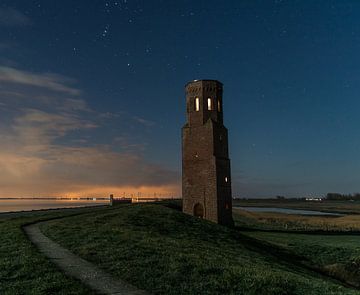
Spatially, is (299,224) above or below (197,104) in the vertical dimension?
below

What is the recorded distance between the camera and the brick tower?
47250mm

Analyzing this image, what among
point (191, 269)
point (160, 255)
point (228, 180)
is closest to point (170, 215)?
point (228, 180)

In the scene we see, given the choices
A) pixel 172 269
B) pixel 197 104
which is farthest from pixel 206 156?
pixel 172 269

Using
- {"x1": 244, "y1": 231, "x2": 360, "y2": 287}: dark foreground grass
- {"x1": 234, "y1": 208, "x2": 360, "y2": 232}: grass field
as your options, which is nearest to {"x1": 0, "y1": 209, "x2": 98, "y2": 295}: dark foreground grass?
{"x1": 244, "y1": 231, "x2": 360, "y2": 287}: dark foreground grass

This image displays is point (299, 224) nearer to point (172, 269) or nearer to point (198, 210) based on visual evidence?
point (198, 210)

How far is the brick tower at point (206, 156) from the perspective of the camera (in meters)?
47.2

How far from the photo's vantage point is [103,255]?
1667 centimetres

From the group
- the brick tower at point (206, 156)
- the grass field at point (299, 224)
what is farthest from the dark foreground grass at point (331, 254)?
the grass field at point (299, 224)

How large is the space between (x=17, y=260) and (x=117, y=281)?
564cm

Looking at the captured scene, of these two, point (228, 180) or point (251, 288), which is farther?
point (228, 180)

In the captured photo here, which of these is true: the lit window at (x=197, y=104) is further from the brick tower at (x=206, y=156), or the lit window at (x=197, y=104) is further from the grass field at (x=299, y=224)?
the grass field at (x=299, y=224)

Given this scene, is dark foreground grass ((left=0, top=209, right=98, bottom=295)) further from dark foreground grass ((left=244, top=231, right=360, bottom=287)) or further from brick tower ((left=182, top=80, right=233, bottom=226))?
brick tower ((left=182, top=80, right=233, bottom=226))

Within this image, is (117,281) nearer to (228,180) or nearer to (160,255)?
(160,255)

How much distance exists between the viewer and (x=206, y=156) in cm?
4803
